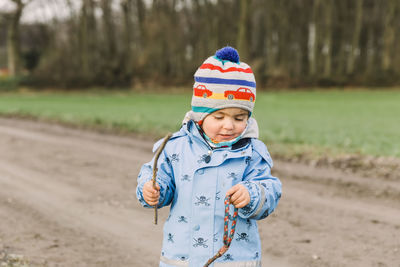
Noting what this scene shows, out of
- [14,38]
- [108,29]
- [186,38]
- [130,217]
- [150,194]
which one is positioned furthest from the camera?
[186,38]

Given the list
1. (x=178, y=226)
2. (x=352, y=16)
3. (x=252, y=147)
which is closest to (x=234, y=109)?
(x=252, y=147)

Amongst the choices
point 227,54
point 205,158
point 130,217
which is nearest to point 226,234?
point 205,158

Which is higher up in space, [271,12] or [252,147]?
[271,12]

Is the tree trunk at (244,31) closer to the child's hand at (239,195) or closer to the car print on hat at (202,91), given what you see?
the car print on hat at (202,91)

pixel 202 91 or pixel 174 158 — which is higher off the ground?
pixel 202 91

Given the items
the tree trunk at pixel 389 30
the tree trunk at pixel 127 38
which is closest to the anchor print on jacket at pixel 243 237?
the tree trunk at pixel 127 38

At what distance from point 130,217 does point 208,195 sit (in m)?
3.15

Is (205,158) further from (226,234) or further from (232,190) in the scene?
(226,234)

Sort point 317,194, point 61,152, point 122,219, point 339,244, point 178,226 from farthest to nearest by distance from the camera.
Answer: point 61,152 < point 317,194 < point 122,219 < point 339,244 < point 178,226

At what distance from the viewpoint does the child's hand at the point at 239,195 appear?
2.42m

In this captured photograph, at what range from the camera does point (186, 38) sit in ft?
135

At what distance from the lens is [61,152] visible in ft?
32.2

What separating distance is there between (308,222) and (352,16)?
1628 inches

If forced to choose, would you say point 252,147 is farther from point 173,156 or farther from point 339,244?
point 339,244
